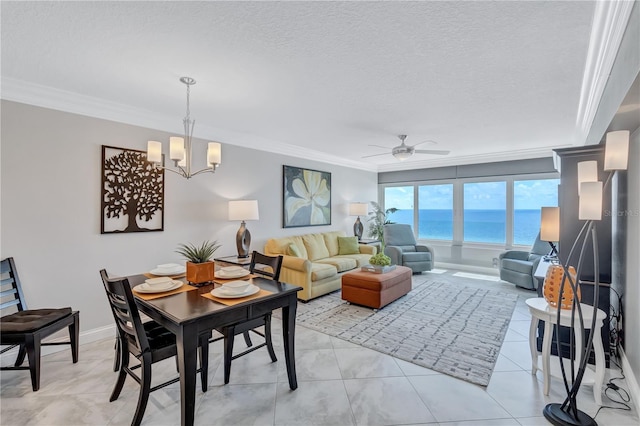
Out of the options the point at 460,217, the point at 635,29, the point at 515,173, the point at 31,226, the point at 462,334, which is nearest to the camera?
the point at 635,29

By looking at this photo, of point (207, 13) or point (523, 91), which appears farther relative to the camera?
point (523, 91)

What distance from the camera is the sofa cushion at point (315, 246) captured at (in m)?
5.19

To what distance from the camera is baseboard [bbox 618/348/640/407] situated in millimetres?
2055

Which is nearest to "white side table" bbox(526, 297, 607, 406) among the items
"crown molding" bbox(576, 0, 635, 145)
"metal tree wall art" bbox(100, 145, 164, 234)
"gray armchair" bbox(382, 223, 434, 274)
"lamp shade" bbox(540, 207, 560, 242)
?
"lamp shade" bbox(540, 207, 560, 242)

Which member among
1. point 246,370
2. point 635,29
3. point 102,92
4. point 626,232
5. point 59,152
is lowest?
point 246,370

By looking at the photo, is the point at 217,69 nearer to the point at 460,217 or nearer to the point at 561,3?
the point at 561,3

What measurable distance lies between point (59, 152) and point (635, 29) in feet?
14.1

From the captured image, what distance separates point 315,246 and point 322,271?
889 millimetres

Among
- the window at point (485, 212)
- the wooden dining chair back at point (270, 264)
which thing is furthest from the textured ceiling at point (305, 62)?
the window at point (485, 212)

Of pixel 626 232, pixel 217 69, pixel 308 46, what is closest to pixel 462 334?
pixel 626 232

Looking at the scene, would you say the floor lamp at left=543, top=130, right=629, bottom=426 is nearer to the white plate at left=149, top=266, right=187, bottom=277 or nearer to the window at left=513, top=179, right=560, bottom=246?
the white plate at left=149, top=266, right=187, bottom=277

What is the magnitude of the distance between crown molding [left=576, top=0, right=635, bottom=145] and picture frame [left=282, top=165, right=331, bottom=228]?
154 inches

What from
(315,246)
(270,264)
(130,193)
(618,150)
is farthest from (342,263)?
(618,150)

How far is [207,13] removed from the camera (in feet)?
5.68
